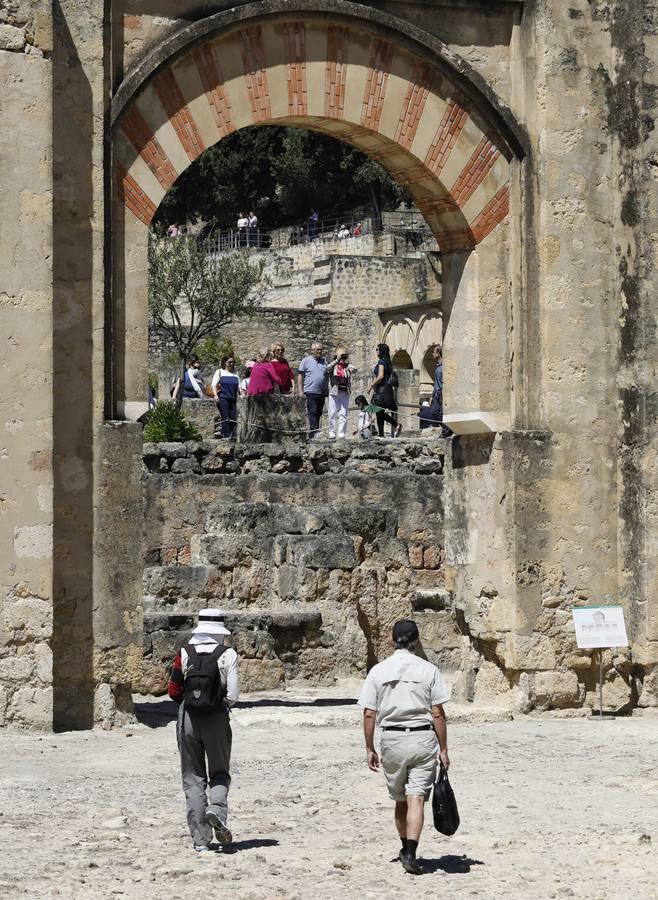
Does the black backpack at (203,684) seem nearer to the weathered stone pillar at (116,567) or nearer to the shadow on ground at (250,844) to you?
the shadow on ground at (250,844)

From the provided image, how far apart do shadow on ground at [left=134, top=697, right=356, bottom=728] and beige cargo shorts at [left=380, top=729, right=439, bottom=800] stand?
4030 millimetres

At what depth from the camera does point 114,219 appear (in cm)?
1023

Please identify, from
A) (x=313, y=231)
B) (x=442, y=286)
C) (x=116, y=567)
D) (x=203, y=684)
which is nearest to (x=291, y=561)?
(x=442, y=286)

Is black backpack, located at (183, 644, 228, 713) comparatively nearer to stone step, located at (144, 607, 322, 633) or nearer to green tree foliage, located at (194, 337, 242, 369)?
stone step, located at (144, 607, 322, 633)

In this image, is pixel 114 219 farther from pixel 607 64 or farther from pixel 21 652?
pixel 607 64

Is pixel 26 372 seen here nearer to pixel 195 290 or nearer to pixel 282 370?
pixel 282 370

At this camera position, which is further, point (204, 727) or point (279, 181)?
point (279, 181)

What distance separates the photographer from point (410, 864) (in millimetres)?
6539

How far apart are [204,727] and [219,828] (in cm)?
41

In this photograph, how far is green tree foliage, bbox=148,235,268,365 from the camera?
114 feet

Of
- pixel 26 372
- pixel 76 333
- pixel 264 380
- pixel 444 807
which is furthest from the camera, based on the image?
pixel 264 380

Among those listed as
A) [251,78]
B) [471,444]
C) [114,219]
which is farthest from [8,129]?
[471,444]

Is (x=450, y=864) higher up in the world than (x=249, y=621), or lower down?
lower down

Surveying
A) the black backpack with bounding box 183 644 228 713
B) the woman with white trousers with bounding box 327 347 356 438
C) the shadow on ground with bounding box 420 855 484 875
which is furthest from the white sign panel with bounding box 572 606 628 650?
the woman with white trousers with bounding box 327 347 356 438
